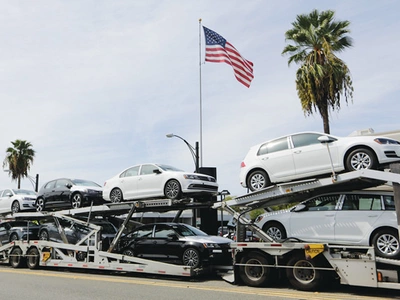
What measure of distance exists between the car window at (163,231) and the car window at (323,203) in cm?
415

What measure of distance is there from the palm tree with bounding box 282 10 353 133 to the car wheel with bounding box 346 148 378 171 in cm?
1043

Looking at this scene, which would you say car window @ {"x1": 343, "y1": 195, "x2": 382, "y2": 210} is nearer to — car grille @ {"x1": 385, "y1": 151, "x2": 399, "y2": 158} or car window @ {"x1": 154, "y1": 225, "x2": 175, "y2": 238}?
car grille @ {"x1": 385, "y1": 151, "x2": 399, "y2": 158}

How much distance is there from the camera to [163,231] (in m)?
11.7

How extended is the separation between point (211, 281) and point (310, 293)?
3026 millimetres

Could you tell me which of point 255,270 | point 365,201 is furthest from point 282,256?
point 365,201

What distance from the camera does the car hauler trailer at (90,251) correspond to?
11102 mm

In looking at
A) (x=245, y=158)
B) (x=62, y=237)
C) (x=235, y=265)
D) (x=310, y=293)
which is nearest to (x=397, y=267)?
(x=310, y=293)

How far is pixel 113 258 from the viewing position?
1188 cm

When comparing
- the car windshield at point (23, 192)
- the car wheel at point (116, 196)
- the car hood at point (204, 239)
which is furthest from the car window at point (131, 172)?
the car windshield at point (23, 192)

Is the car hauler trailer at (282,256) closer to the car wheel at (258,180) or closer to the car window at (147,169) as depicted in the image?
the car wheel at (258,180)

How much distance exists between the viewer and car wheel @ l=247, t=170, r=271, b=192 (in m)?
9.79

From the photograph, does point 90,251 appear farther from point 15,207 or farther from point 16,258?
point 15,207

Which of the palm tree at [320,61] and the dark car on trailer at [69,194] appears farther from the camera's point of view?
the palm tree at [320,61]

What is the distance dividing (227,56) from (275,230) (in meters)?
10.2
